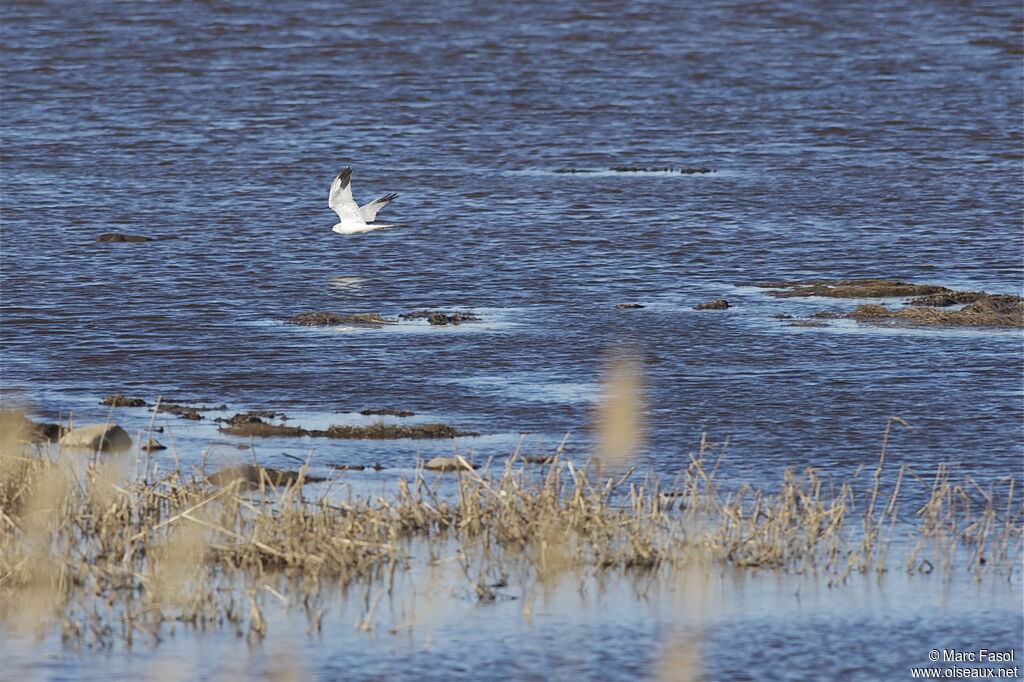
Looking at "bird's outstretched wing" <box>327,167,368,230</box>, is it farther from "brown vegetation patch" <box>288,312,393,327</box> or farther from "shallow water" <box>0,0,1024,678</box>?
"brown vegetation patch" <box>288,312,393,327</box>

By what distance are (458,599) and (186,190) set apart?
14.6 m

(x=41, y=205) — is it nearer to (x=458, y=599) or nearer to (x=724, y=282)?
(x=724, y=282)

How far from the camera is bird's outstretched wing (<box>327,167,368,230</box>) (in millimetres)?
17625

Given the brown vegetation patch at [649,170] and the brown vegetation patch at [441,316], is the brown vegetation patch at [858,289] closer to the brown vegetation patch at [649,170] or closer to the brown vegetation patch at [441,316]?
the brown vegetation patch at [441,316]

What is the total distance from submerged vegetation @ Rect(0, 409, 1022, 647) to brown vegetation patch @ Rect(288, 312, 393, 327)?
18.3ft

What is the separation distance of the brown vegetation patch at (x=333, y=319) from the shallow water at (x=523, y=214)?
0.19 meters

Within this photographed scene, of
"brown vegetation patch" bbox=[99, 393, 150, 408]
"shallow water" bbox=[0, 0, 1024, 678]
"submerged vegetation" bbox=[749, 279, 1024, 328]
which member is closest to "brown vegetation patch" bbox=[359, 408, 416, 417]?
"shallow water" bbox=[0, 0, 1024, 678]

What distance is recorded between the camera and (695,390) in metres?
13.2

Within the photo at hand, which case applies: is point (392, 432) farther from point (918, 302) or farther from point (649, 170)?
point (649, 170)

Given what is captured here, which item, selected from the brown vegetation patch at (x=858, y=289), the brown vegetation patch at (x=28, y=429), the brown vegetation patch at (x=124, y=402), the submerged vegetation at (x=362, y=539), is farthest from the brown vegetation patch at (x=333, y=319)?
the submerged vegetation at (x=362, y=539)

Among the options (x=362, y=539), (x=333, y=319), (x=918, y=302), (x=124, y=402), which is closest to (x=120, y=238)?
(x=333, y=319)

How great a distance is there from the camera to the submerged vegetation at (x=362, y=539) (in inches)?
344

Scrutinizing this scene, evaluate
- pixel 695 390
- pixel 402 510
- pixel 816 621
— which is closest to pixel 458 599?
pixel 402 510

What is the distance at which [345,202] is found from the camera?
1781 centimetres
